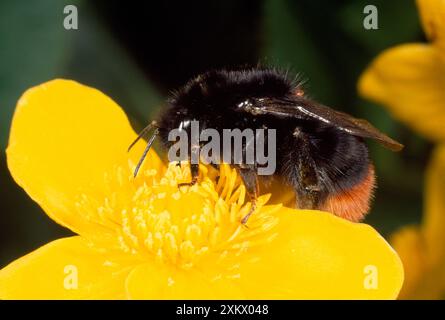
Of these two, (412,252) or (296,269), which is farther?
(412,252)

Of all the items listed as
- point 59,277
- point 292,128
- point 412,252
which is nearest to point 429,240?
point 412,252

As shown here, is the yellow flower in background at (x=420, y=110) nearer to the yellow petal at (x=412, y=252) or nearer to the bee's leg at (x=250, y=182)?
the yellow petal at (x=412, y=252)

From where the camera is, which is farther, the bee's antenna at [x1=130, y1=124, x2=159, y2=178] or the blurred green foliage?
the blurred green foliage

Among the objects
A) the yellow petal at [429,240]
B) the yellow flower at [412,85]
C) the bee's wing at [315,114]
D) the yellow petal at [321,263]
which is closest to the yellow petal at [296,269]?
the yellow petal at [321,263]

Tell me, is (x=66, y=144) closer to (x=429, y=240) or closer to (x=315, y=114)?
(x=315, y=114)

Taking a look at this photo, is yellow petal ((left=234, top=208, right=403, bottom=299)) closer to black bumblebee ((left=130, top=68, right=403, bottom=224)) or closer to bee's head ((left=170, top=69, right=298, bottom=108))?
black bumblebee ((left=130, top=68, right=403, bottom=224))

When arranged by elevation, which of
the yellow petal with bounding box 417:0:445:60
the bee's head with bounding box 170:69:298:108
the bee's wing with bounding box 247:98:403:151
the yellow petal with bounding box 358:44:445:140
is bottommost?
the bee's wing with bounding box 247:98:403:151

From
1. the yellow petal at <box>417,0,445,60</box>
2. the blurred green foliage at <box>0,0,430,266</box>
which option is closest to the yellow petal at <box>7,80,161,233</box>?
the blurred green foliage at <box>0,0,430,266</box>
